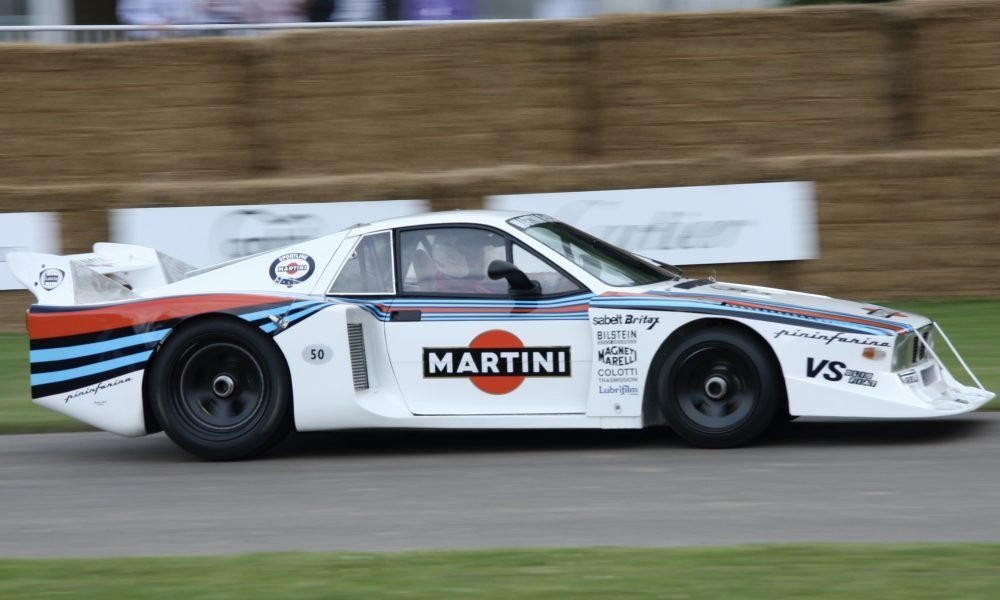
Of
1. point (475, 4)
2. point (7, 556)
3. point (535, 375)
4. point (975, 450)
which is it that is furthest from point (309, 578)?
point (475, 4)

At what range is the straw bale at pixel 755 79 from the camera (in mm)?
12789

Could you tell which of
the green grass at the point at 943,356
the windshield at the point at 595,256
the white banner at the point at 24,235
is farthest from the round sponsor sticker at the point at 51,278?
the white banner at the point at 24,235

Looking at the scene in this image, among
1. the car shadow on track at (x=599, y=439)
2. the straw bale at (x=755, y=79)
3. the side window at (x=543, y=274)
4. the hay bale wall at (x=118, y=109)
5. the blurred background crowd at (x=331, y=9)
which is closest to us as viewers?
the side window at (x=543, y=274)

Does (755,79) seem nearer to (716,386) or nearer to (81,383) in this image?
(716,386)

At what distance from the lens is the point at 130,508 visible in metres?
6.44

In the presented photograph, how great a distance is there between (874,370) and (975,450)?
70 cm

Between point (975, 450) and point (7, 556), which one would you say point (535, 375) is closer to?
point (975, 450)

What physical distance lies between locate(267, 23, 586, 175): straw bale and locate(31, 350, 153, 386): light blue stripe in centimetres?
592

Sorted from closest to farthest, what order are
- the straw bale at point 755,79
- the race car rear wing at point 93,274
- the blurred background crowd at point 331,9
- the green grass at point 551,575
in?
the green grass at point 551,575 → the race car rear wing at point 93,274 → the straw bale at point 755,79 → the blurred background crowd at point 331,9

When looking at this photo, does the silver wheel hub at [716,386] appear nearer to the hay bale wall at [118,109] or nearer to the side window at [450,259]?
the side window at [450,259]

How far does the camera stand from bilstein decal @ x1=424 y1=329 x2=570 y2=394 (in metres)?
7.08

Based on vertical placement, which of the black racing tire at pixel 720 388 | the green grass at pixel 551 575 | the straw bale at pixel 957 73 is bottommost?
the green grass at pixel 551 575

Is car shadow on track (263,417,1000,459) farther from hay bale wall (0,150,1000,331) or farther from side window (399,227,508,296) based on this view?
hay bale wall (0,150,1000,331)

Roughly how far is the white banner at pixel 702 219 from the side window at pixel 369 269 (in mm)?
4886
